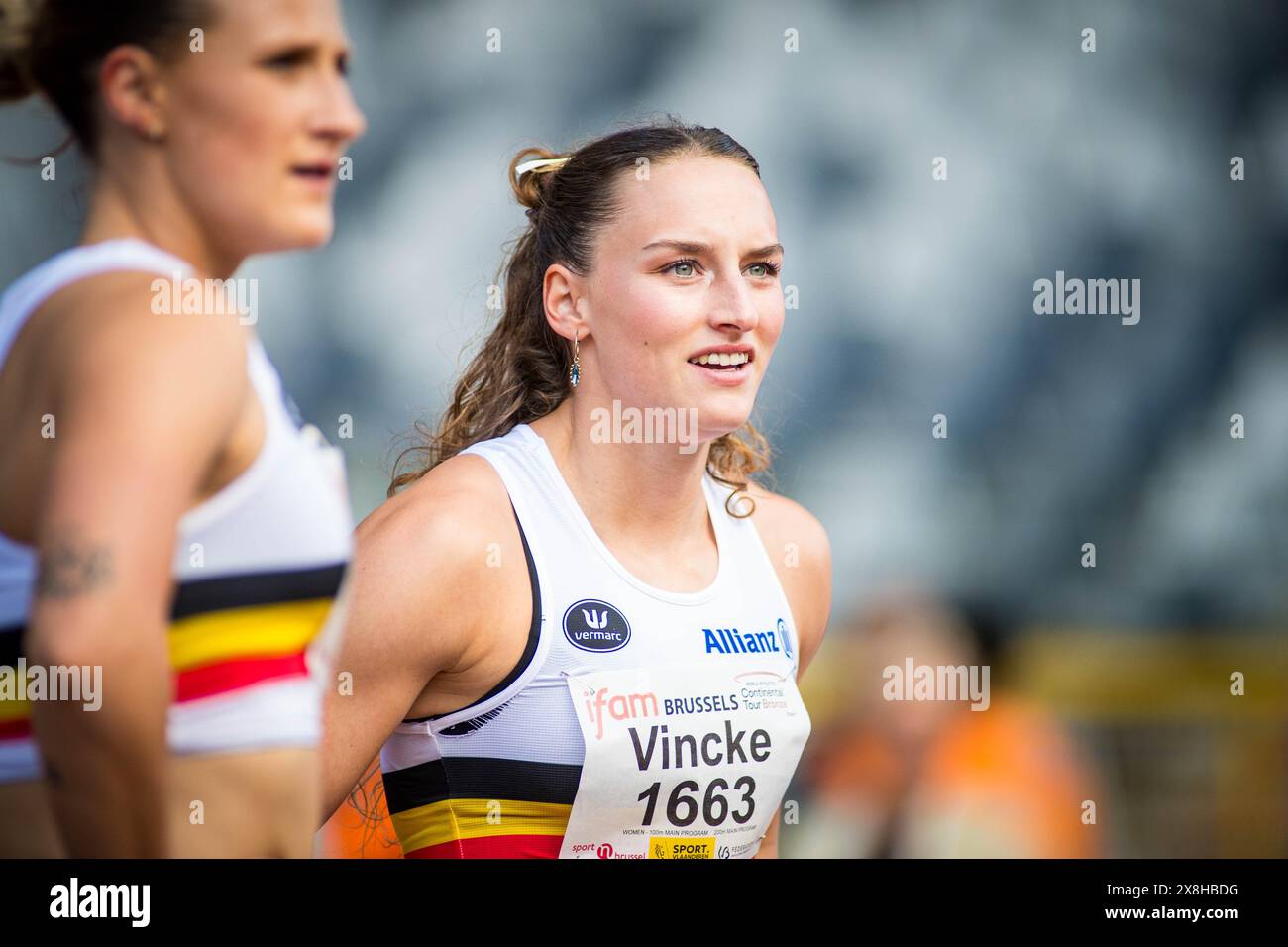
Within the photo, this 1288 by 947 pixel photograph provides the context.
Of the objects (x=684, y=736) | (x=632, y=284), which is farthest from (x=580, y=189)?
(x=684, y=736)

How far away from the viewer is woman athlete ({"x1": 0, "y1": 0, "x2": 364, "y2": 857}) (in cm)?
90

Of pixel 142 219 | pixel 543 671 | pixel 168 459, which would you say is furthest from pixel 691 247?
pixel 168 459

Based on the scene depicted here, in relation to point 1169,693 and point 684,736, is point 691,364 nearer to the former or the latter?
point 684,736

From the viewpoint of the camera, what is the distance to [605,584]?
65.6 inches

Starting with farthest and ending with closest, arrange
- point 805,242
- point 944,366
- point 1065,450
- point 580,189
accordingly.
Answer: point 1065,450 → point 944,366 → point 805,242 → point 580,189

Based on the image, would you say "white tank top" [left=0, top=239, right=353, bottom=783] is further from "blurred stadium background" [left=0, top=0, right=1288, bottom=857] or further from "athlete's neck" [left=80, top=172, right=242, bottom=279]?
"blurred stadium background" [left=0, top=0, right=1288, bottom=857]

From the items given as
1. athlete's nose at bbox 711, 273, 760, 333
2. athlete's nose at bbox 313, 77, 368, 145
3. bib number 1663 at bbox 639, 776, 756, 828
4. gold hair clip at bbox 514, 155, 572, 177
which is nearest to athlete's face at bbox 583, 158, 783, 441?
athlete's nose at bbox 711, 273, 760, 333

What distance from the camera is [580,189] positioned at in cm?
181

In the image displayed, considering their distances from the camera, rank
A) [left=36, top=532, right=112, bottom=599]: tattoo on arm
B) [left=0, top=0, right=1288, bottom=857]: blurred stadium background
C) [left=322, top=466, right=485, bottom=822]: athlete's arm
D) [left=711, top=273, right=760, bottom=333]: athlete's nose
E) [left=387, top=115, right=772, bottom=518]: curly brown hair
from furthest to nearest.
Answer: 1. [left=0, top=0, right=1288, bottom=857]: blurred stadium background
2. [left=387, top=115, right=772, bottom=518]: curly brown hair
3. [left=711, top=273, right=760, bottom=333]: athlete's nose
4. [left=322, top=466, right=485, bottom=822]: athlete's arm
5. [left=36, top=532, right=112, bottom=599]: tattoo on arm

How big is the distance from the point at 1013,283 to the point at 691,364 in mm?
1494

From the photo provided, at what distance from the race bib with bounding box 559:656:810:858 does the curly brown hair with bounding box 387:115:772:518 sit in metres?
0.33

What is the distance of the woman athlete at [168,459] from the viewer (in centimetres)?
90

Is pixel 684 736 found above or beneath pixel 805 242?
beneath

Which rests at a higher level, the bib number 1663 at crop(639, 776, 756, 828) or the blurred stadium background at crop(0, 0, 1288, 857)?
the blurred stadium background at crop(0, 0, 1288, 857)
